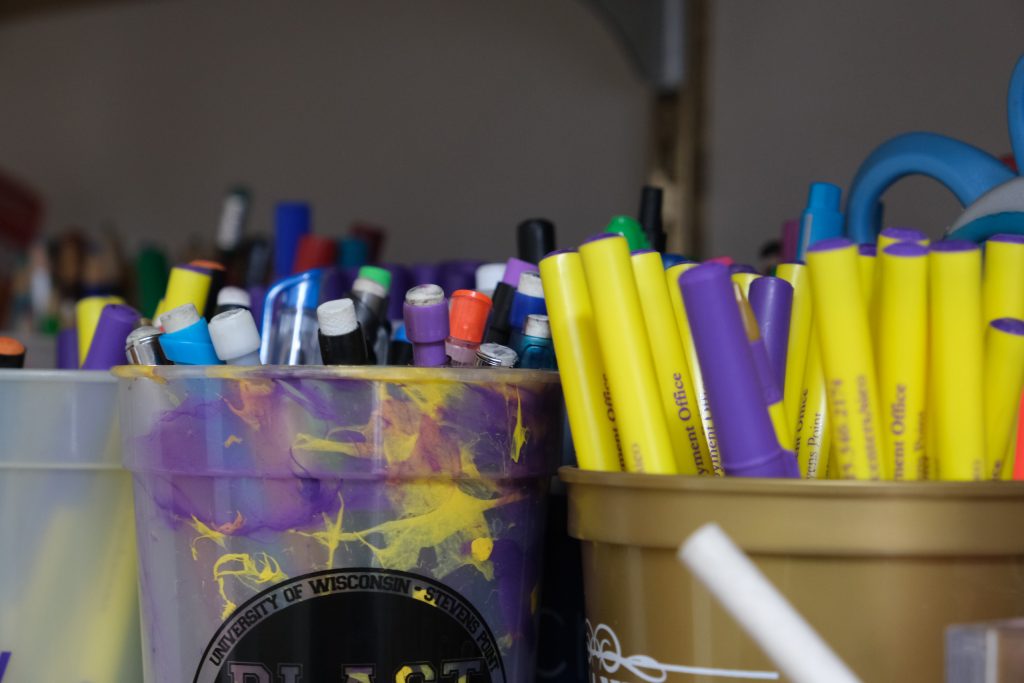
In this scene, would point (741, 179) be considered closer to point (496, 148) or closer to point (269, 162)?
point (496, 148)

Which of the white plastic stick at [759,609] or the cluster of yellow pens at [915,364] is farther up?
the cluster of yellow pens at [915,364]

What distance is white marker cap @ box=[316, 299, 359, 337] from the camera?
0.33 meters

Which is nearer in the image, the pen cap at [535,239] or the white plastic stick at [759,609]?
the white plastic stick at [759,609]

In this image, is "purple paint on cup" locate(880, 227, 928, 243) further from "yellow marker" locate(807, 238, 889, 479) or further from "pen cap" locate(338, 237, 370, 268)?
"pen cap" locate(338, 237, 370, 268)

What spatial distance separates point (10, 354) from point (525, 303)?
0.19 metres

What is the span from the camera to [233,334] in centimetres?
34

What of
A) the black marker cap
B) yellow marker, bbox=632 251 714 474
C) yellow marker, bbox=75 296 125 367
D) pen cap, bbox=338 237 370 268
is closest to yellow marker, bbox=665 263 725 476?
yellow marker, bbox=632 251 714 474

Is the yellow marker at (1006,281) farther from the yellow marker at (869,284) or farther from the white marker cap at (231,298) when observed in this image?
the white marker cap at (231,298)

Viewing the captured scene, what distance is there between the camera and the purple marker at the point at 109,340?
40cm

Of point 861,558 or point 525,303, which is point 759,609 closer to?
point 861,558

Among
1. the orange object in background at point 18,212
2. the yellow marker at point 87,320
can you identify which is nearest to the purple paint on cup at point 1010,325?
the yellow marker at point 87,320

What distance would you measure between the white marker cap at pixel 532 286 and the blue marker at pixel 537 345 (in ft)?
0.03

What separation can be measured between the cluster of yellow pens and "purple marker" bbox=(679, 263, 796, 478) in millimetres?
19

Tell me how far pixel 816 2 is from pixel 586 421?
0.38 meters
